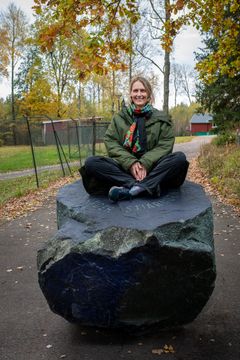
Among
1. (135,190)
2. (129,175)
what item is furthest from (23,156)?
(135,190)

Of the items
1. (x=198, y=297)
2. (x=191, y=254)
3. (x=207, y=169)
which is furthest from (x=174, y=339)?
(x=207, y=169)

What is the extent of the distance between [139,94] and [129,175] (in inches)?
34.6

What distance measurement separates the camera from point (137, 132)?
426cm

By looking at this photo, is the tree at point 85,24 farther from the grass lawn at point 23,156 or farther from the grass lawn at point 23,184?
the grass lawn at point 23,156

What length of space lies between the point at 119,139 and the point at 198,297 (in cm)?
185

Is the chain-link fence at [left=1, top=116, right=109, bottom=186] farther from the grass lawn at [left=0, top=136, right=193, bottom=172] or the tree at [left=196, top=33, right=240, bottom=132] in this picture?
the tree at [left=196, top=33, right=240, bottom=132]

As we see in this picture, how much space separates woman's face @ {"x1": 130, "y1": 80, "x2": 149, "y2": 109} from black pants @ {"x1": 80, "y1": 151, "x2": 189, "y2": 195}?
69 centimetres

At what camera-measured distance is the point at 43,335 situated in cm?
348

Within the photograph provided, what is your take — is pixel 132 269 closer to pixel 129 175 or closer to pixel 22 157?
pixel 129 175

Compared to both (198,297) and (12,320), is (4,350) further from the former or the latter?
(198,297)

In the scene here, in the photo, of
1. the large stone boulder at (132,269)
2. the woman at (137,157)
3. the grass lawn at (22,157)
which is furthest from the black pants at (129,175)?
the grass lawn at (22,157)

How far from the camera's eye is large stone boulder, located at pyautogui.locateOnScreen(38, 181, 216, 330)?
311cm

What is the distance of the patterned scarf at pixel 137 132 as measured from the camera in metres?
4.24

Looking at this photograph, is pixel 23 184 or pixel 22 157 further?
pixel 22 157
